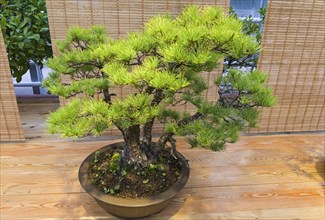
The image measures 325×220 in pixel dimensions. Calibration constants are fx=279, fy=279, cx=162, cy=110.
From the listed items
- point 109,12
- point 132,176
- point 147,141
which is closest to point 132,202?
point 132,176

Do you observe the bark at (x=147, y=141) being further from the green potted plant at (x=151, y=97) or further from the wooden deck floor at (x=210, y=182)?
the wooden deck floor at (x=210, y=182)

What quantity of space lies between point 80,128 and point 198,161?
96 cm

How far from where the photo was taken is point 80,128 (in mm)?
965

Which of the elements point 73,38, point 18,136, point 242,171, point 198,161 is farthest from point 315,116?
point 18,136

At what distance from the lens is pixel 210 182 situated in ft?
5.11

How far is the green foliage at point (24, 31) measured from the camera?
207cm

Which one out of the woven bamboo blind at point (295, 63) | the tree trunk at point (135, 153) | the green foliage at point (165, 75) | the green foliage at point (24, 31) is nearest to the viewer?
Result: the green foliage at point (165, 75)

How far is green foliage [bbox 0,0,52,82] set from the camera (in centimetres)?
207

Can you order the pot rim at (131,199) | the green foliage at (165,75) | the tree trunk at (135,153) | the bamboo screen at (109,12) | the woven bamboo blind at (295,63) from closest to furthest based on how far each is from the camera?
the green foliage at (165,75) < the pot rim at (131,199) < the tree trunk at (135,153) < the bamboo screen at (109,12) < the woven bamboo blind at (295,63)

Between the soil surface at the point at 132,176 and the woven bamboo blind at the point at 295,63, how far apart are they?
974mm

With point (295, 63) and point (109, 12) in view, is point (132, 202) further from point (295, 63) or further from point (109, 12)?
point (295, 63)

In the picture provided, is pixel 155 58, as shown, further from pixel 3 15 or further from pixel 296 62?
pixel 3 15

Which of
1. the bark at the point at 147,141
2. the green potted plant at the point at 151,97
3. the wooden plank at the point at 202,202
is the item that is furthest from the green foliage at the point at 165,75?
the wooden plank at the point at 202,202

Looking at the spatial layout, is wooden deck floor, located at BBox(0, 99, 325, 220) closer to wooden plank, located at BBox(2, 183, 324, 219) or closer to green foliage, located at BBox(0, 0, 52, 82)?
wooden plank, located at BBox(2, 183, 324, 219)
